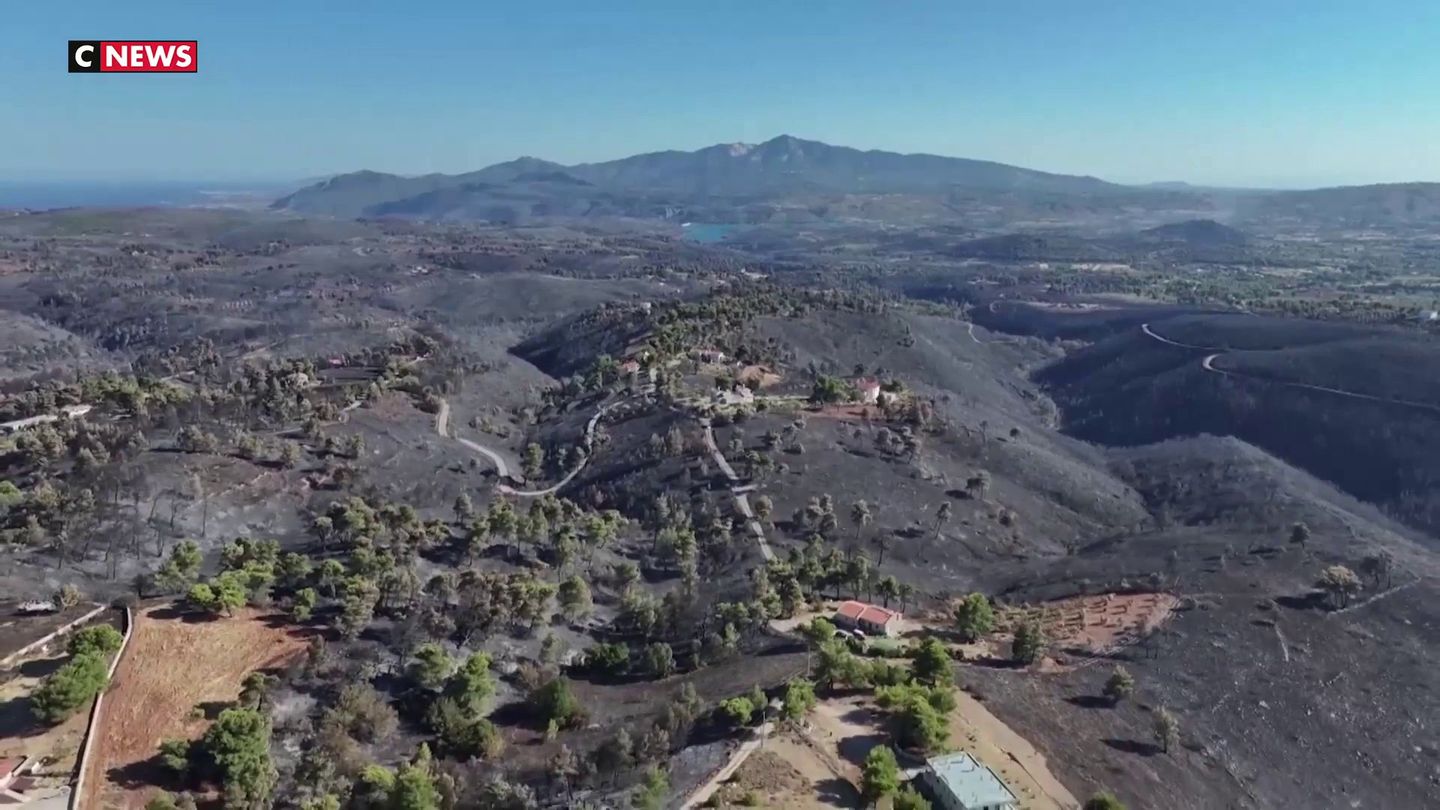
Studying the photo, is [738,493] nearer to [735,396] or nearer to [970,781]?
[735,396]

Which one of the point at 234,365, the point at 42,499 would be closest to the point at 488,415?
the point at 234,365

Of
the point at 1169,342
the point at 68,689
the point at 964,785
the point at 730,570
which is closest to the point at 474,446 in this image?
the point at 730,570

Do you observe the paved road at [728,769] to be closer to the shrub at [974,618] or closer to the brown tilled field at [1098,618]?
the shrub at [974,618]

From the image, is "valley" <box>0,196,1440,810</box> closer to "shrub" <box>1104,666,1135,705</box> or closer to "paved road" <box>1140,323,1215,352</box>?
"shrub" <box>1104,666,1135,705</box>

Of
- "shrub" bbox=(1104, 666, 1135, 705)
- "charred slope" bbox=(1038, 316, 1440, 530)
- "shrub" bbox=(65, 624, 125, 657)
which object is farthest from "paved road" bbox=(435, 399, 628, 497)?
"charred slope" bbox=(1038, 316, 1440, 530)

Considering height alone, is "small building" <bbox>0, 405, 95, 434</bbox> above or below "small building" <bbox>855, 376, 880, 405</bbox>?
below

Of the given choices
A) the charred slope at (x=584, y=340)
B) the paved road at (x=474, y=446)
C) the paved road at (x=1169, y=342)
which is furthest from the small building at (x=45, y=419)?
the paved road at (x=1169, y=342)

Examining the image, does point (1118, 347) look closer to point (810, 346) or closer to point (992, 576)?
point (810, 346)
